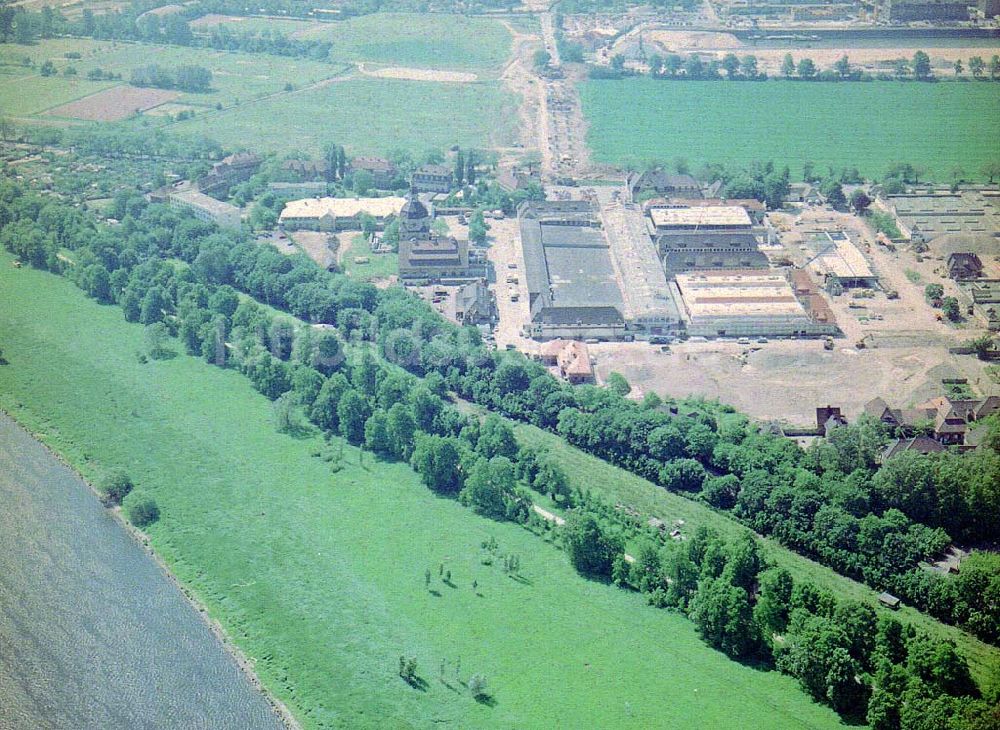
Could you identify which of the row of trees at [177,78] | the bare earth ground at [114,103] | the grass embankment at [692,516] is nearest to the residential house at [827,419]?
the grass embankment at [692,516]

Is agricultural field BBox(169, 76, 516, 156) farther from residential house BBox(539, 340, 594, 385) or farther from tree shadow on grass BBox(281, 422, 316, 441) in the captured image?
tree shadow on grass BBox(281, 422, 316, 441)

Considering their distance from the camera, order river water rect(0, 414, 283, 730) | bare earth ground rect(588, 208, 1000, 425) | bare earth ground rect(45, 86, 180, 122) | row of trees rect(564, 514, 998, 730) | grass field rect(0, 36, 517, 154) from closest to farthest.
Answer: row of trees rect(564, 514, 998, 730) < river water rect(0, 414, 283, 730) < bare earth ground rect(588, 208, 1000, 425) < grass field rect(0, 36, 517, 154) < bare earth ground rect(45, 86, 180, 122)

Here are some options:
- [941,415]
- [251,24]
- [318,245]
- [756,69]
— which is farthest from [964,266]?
[251,24]

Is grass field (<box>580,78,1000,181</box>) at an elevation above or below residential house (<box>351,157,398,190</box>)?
above

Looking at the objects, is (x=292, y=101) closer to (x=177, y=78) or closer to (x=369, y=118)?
(x=369, y=118)

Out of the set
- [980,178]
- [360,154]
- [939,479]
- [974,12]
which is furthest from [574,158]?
[939,479]

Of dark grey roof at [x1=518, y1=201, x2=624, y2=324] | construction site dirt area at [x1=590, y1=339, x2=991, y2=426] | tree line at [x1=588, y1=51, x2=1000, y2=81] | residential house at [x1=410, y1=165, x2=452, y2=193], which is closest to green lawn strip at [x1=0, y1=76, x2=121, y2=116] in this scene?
residential house at [x1=410, y1=165, x2=452, y2=193]
